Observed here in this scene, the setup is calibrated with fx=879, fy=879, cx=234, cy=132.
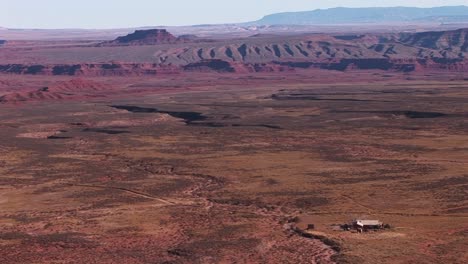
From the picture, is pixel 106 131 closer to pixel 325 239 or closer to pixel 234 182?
pixel 234 182

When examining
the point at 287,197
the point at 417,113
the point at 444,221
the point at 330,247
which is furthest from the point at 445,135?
the point at 330,247

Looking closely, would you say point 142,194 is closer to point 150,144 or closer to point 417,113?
point 150,144

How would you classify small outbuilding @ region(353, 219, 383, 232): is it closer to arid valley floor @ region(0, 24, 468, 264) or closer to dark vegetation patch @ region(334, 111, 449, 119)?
arid valley floor @ region(0, 24, 468, 264)

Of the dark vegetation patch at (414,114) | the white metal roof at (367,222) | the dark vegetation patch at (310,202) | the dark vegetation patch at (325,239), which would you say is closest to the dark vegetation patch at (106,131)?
the dark vegetation patch at (414,114)

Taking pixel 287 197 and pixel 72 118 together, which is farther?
pixel 72 118

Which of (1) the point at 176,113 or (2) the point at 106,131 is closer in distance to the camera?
(2) the point at 106,131

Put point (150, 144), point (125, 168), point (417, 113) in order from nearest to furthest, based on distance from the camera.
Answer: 1. point (125, 168)
2. point (150, 144)
3. point (417, 113)

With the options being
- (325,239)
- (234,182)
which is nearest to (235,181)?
(234,182)

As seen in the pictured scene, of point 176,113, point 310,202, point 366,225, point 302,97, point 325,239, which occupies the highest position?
point 366,225
